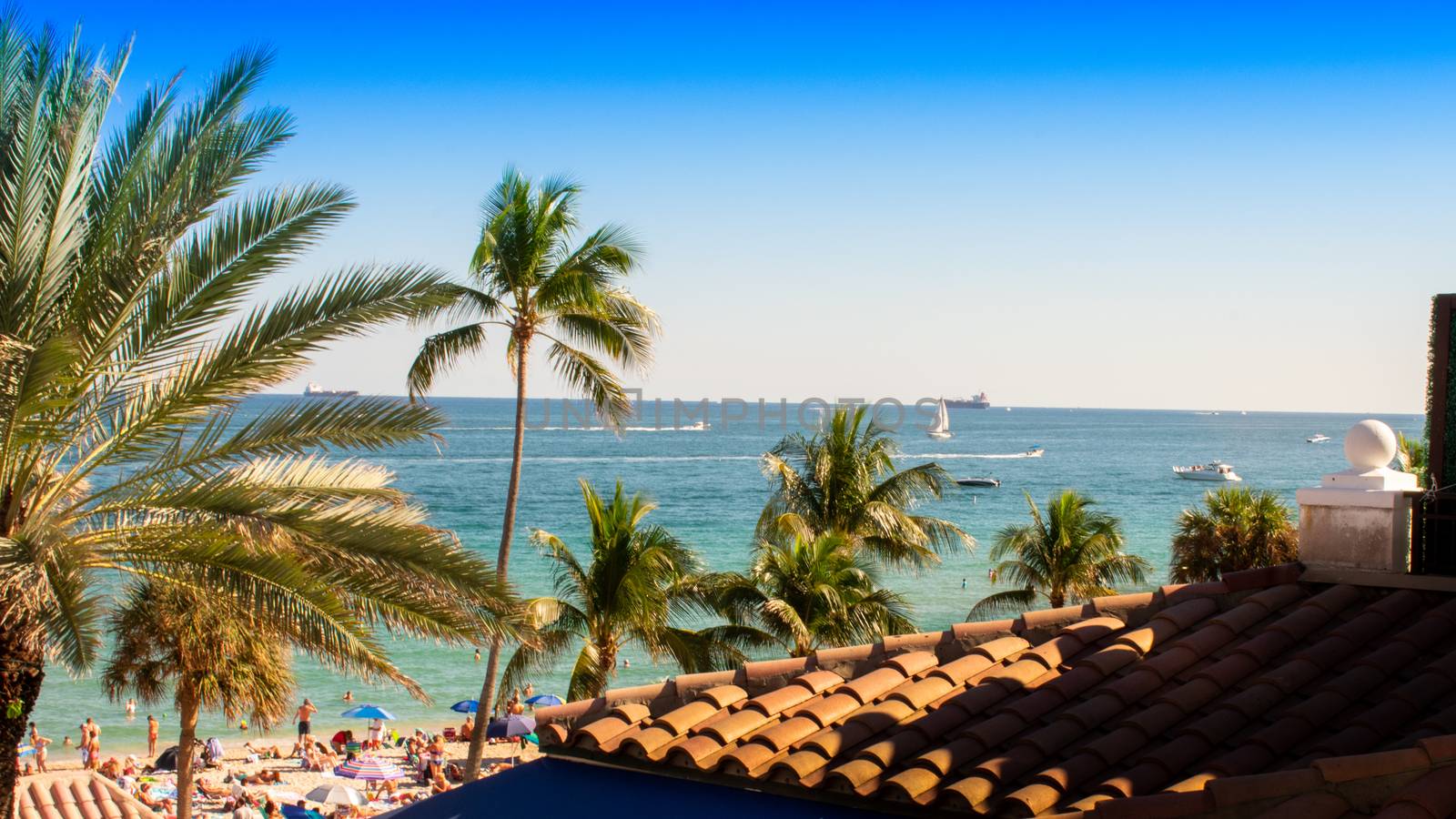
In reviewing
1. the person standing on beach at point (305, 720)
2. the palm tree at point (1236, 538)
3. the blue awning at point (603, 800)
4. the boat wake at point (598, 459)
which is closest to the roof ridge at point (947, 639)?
the blue awning at point (603, 800)

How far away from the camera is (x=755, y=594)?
20.8m

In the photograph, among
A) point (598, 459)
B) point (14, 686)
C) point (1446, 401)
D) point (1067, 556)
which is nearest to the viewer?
point (14, 686)

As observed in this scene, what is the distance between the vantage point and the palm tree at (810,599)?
66.5 feet

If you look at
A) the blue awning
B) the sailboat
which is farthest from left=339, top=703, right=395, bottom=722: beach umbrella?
the sailboat

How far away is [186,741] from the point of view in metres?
17.9

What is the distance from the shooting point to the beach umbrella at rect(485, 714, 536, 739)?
28.7 metres

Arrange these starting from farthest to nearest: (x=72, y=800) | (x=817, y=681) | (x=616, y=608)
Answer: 1. (x=616, y=608)
2. (x=72, y=800)
3. (x=817, y=681)

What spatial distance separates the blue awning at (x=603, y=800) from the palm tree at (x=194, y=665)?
11.2 meters

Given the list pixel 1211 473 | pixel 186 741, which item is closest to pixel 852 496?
pixel 186 741

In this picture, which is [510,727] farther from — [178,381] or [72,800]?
[178,381]

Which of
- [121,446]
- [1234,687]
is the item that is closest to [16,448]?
[121,446]

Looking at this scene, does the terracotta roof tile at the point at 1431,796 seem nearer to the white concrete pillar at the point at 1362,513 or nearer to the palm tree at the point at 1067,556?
the white concrete pillar at the point at 1362,513

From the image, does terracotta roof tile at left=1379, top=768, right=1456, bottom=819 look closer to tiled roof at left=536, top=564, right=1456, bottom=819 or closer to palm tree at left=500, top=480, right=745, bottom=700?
tiled roof at left=536, top=564, right=1456, bottom=819

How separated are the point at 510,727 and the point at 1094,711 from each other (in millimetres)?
24544
